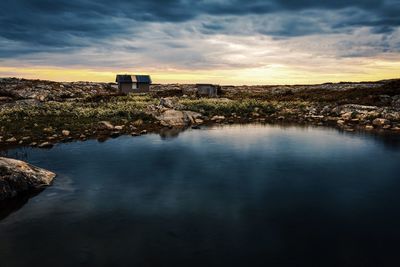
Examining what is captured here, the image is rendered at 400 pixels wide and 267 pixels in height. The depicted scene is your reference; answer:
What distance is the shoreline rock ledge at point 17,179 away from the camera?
12.9 m

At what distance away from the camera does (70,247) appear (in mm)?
9398

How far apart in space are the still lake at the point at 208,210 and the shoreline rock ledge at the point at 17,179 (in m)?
0.64

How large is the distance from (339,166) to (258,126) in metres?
15.9

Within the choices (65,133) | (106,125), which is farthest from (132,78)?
(65,133)

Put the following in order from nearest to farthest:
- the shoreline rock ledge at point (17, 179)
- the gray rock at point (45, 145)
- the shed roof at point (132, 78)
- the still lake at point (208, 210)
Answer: the still lake at point (208, 210)
the shoreline rock ledge at point (17, 179)
the gray rock at point (45, 145)
the shed roof at point (132, 78)

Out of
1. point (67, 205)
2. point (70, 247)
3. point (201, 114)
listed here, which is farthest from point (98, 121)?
point (70, 247)

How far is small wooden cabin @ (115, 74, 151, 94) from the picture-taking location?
258ft

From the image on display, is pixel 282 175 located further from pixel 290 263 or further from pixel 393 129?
pixel 393 129

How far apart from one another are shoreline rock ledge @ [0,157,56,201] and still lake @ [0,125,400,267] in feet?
2.11

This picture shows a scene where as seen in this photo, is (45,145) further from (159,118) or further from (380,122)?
(380,122)

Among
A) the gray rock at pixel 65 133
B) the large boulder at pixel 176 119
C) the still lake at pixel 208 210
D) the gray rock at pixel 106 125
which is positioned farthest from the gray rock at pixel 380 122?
the gray rock at pixel 65 133

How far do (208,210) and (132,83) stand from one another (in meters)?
70.6

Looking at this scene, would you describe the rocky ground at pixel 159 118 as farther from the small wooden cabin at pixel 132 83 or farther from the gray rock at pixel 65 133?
the small wooden cabin at pixel 132 83

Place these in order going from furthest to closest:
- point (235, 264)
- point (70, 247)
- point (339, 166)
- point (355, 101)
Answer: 1. point (355, 101)
2. point (339, 166)
3. point (70, 247)
4. point (235, 264)
